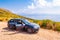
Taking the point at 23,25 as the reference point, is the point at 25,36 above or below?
below

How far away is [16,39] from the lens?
627 inches

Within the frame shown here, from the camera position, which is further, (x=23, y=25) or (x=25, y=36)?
(x=23, y=25)

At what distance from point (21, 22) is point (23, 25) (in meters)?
0.65

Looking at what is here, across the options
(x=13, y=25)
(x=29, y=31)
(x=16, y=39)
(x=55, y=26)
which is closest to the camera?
(x=16, y=39)

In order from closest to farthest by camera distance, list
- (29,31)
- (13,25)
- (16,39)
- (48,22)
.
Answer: (16,39), (29,31), (13,25), (48,22)

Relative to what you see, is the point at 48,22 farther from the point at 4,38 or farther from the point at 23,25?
the point at 4,38

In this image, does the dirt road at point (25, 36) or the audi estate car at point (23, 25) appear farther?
the audi estate car at point (23, 25)

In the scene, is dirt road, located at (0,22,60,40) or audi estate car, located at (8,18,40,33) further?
audi estate car, located at (8,18,40,33)

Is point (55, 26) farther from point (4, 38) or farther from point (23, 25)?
point (4, 38)

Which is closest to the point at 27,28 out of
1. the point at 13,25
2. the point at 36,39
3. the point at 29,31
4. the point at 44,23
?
the point at 29,31

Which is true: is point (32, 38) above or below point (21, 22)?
below

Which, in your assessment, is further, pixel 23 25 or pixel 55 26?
pixel 55 26

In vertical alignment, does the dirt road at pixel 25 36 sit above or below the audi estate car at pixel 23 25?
below

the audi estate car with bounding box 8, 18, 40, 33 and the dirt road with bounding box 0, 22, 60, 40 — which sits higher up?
the audi estate car with bounding box 8, 18, 40, 33
